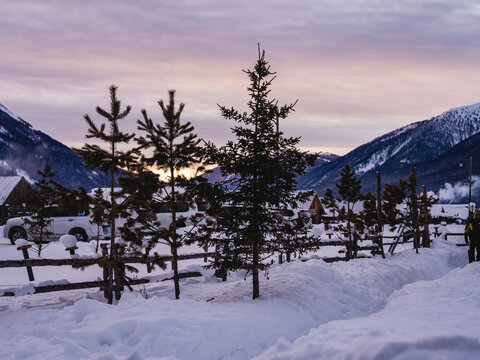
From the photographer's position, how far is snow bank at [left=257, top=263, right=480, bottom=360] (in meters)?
4.16

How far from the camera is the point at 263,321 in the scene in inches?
352

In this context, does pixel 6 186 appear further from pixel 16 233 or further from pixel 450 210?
pixel 450 210

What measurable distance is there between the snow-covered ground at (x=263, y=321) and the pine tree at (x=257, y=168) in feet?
4.80

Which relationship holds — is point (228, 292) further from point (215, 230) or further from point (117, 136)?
point (117, 136)

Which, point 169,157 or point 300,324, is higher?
point 169,157

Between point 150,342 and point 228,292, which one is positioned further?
point 228,292

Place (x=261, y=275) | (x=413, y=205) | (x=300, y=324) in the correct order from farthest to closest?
(x=413, y=205) < (x=261, y=275) < (x=300, y=324)

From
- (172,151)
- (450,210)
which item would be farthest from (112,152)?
(450,210)

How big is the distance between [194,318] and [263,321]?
60.3 inches

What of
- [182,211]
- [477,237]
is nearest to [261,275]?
[477,237]

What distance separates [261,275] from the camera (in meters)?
13.5

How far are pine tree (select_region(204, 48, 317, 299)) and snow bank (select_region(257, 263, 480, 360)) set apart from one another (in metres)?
3.36

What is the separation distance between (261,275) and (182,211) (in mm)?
9684

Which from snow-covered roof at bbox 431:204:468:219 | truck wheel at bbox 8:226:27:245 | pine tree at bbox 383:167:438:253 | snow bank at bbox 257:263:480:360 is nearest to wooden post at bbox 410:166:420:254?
pine tree at bbox 383:167:438:253
